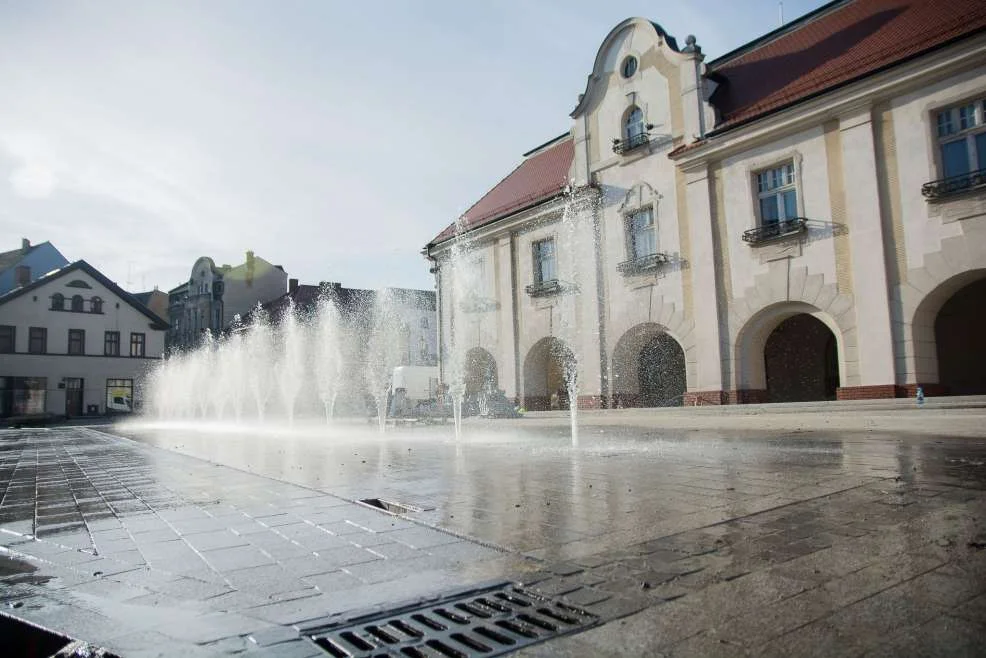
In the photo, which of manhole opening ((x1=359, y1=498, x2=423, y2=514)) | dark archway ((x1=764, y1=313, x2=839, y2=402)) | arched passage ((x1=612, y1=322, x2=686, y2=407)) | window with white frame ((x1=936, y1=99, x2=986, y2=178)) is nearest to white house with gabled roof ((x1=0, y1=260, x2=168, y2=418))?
arched passage ((x1=612, y1=322, x2=686, y2=407))

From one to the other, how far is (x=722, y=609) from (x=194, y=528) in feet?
12.3

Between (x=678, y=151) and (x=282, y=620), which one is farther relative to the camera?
(x=678, y=151)

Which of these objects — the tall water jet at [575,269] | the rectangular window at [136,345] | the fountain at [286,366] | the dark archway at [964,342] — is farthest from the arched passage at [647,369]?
the rectangular window at [136,345]

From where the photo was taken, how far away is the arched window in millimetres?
19288

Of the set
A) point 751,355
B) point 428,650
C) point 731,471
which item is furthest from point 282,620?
point 751,355

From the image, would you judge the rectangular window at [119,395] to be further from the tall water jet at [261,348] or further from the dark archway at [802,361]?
the dark archway at [802,361]

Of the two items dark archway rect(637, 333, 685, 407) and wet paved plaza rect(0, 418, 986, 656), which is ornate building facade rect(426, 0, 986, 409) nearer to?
dark archway rect(637, 333, 685, 407)

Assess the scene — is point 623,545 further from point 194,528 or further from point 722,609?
point 194,528

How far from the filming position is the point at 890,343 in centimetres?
1343

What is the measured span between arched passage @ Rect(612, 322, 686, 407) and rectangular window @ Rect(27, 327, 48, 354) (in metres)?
43.7

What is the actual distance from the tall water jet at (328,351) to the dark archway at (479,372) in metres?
20.7

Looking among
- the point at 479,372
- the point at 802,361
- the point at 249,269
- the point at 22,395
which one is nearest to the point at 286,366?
the point at 249,269

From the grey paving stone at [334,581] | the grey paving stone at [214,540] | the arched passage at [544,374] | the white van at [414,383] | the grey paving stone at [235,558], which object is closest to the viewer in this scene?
the grey paving stone at [334,581]

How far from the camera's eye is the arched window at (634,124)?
1929 centimetres
